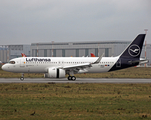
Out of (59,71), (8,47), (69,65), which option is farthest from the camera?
(8,47)

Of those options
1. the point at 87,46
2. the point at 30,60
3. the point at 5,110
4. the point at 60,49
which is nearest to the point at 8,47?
the point at 60,49

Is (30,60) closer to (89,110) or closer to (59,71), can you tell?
(59,71)

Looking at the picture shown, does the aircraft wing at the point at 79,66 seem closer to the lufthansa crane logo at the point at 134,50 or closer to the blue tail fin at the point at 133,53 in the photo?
the blue tail fin at the point at 133,53

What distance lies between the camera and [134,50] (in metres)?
43.8

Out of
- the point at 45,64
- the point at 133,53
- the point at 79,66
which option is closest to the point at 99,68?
the point at 79,66

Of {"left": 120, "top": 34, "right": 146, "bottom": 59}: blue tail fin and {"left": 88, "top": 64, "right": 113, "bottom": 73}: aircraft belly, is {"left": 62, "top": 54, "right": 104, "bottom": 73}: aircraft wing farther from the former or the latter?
{"left": 120, "top": 34, "right": 146, "bottom": 59}: blue tail fin

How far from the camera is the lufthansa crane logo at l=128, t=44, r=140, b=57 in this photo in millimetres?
43844

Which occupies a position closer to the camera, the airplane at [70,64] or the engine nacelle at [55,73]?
the engine nacelle at [55,73]

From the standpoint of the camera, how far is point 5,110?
15016 millimetres

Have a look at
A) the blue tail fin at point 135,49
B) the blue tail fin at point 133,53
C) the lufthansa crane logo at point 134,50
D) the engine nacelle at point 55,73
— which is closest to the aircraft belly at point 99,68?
the blue tail fin at point 133,53

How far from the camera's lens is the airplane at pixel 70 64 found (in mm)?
39344

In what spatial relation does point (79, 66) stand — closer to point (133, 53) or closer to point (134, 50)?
point (133, 53)

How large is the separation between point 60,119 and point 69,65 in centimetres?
2904

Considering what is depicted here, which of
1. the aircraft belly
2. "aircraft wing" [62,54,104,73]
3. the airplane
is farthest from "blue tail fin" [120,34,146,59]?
"aircraft wing" [62,54,104,73]
